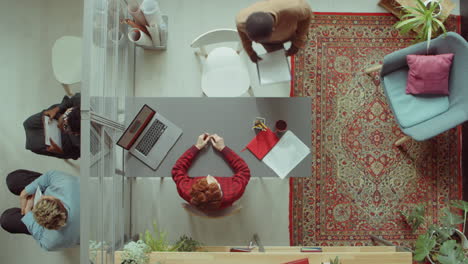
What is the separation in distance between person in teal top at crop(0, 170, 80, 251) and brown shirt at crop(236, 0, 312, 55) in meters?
1.40

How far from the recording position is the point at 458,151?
285cm

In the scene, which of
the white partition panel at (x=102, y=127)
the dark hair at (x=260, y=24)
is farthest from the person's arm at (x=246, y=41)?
the white partition panel at (x=102, y=127)

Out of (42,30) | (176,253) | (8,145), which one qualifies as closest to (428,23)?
(176,253)

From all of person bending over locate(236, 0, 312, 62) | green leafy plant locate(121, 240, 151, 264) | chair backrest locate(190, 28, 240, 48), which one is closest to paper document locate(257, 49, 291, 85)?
person bending over locate(236, 0, 312, 62)

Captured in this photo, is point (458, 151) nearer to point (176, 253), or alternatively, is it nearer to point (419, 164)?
point (419, 164)

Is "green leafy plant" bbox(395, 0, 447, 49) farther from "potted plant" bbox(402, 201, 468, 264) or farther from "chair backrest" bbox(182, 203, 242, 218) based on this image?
"chair backrest" bbox(182, 203, 242, 218)

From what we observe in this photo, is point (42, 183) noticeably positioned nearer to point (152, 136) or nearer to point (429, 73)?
point (152, 136)

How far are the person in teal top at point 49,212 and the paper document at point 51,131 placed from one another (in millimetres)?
217

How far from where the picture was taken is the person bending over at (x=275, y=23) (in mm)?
1689

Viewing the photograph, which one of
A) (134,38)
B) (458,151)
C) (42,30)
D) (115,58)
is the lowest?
(458,151)

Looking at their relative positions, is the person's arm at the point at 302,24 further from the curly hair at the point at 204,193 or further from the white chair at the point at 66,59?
the white chair at the point at 66,59

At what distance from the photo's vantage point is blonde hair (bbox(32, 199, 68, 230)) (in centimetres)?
184

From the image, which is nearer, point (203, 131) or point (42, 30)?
point (203, 131)

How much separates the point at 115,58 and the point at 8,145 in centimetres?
145
